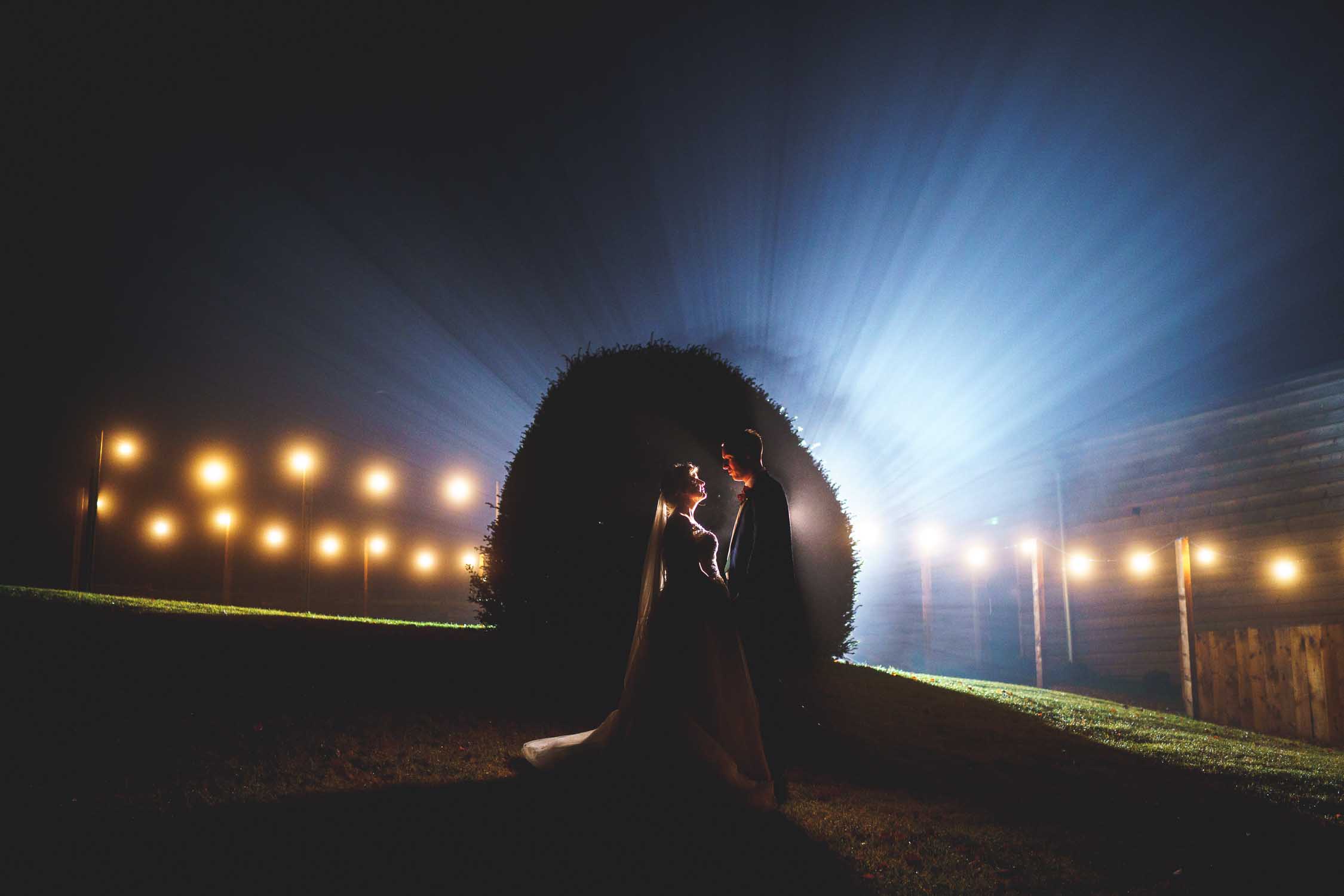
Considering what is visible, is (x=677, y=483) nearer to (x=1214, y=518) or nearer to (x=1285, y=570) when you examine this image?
(x=1285, y=570)

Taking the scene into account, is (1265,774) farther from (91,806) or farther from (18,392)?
(18,392)

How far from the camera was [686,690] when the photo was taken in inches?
209

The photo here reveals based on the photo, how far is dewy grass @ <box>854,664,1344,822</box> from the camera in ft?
24.1

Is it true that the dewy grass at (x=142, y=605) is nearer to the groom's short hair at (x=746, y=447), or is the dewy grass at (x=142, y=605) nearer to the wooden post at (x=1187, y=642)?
the groom's short hair at (x=746, y=447)

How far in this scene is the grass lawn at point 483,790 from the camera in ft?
13.5

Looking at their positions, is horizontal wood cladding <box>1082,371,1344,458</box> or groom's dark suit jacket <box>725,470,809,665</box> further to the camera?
horizontal wood cladding <box>1082,371,1344,458</box>

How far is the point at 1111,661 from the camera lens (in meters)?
21.3

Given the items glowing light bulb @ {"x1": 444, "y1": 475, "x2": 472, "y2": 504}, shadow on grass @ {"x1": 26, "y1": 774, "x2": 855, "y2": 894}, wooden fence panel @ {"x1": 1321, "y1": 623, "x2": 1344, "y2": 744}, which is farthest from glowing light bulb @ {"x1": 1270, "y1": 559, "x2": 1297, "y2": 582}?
glowing light bulb @ {"x1": 444, "y1": 475, "x2": 472, "y2": 504}

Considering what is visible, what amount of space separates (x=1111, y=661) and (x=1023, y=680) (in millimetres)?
3033

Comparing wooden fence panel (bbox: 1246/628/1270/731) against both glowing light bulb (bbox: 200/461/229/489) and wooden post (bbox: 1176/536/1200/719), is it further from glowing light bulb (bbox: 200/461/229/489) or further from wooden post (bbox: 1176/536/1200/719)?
glowing light bulb (bbox: 200/461/229/489)

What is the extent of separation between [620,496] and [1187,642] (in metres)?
12.7

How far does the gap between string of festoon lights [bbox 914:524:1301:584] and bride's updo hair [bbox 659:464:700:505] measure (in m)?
15.0

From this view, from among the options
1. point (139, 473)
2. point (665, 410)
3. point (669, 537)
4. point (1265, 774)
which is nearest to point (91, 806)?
point (669, 537)

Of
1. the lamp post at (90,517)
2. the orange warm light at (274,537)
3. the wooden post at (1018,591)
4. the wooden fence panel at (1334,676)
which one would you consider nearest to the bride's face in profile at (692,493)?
the wooden fence panel at (1334,676)
